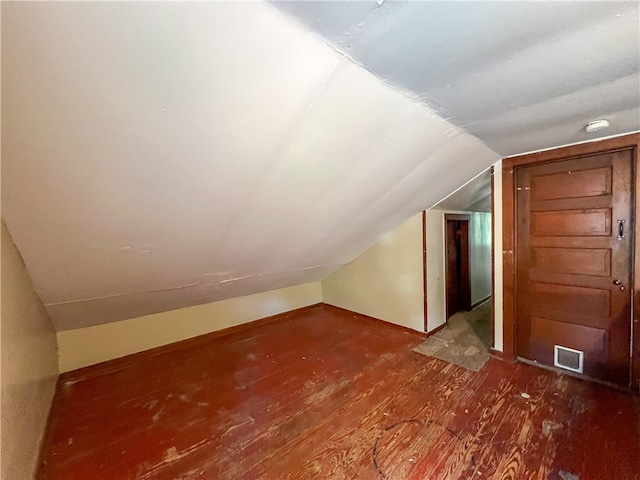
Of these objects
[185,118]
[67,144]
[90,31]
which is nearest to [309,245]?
[185,118]

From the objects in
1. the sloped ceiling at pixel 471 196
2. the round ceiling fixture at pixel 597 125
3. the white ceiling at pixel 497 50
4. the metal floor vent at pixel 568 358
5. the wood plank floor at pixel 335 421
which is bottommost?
the wood plank floor at pixel 335 421

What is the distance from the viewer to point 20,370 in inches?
55.2

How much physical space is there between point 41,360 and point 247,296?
2.13m

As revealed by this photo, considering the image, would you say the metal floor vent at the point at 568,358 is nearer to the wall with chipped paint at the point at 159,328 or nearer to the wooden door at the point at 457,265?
the wooden door at the point at 457,265

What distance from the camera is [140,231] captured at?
1647 millimetres

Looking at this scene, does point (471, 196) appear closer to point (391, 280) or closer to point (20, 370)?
point (391, 280)

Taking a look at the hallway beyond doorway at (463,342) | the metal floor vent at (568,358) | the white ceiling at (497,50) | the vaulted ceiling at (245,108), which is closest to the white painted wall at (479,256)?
the hallway beyond doorway at (463,342)

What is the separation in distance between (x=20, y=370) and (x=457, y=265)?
14.8 feet

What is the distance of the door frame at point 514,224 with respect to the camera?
6.56ft

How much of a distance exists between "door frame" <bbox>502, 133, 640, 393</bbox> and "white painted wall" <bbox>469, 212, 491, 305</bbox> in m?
1.57

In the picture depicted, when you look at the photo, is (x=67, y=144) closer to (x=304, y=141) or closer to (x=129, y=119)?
(x=129, y=119)

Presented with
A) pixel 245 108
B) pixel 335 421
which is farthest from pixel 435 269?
pixel 245 108

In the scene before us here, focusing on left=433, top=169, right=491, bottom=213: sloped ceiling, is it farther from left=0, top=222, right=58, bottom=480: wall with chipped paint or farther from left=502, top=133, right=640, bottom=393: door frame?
left=0, top=222, right=58, bottom=480: wall with chipped paint

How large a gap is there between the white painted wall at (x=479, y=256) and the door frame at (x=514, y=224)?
1.57 meters
